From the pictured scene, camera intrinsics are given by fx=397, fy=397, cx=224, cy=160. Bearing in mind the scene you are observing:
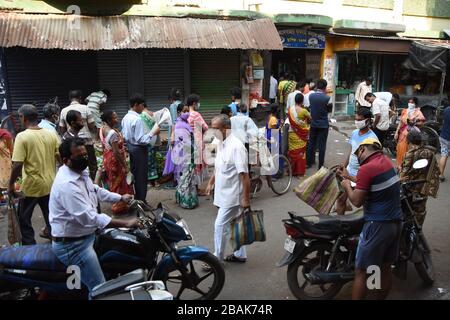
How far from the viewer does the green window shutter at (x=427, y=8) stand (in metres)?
14.8

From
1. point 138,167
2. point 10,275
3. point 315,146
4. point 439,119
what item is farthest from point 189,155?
point 439,119

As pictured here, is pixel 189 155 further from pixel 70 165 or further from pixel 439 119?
pixel 439 119

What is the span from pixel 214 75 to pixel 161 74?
150cm

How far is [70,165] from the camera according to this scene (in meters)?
3.10

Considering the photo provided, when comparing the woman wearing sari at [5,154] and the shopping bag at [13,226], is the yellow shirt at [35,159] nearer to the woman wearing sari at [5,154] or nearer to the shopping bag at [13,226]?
the shopping bag at [13,226]

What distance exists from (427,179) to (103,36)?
23.0 feet

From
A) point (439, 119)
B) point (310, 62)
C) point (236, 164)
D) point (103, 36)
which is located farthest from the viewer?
point (310, 62)

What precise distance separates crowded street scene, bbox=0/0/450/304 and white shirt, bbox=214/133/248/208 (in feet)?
0.06

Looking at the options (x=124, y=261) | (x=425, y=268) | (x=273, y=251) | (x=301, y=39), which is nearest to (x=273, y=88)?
(x=301, y=39)

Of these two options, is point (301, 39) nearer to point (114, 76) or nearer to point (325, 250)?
point (114, 76)

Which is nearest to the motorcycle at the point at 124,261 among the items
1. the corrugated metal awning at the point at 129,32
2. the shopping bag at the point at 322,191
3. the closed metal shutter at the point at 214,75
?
the shopping bag at the point at 322,191

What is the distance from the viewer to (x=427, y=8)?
15.2m

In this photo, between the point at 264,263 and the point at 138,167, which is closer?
the point at 264,263

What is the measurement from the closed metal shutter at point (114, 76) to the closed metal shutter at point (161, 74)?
529 millimetres
